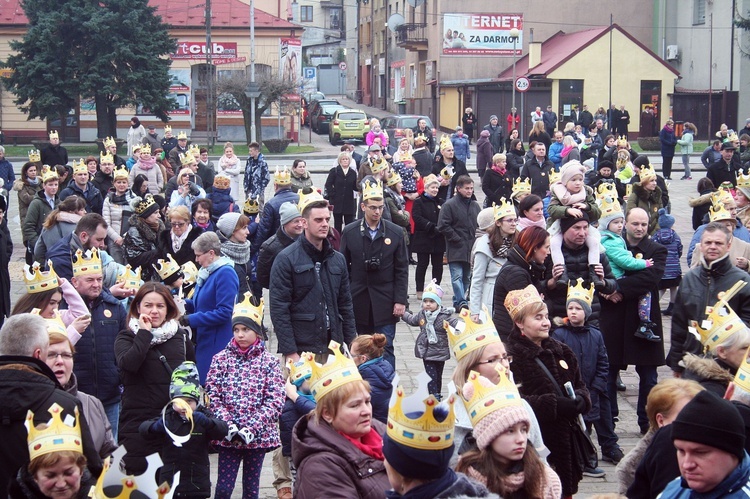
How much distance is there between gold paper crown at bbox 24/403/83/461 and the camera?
4.35 meters

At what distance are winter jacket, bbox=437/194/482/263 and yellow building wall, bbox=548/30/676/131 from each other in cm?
3337

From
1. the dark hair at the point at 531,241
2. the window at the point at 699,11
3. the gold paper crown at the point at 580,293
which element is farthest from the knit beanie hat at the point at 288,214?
the window at the point at 699,11

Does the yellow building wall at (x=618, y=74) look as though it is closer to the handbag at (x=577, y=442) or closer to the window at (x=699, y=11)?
Result: the window at (x=699, y=11)

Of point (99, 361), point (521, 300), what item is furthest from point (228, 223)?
point (521, 300)

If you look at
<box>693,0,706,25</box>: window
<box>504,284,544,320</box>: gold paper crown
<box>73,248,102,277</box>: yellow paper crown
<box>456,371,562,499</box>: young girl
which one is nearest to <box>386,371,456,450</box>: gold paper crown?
<box>456,371,562,499</box>: young girl

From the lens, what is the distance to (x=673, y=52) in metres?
49.5

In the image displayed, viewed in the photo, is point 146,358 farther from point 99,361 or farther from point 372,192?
point 372,192

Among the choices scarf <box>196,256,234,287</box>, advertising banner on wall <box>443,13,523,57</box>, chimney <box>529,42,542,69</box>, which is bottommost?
scarf <box>196,256,234,287</box>

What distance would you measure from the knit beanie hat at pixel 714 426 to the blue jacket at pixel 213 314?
4.69 m

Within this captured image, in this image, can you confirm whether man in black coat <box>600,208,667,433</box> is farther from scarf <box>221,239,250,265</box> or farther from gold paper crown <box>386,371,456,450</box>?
gold paper crown <box>386,371,456,450</box>

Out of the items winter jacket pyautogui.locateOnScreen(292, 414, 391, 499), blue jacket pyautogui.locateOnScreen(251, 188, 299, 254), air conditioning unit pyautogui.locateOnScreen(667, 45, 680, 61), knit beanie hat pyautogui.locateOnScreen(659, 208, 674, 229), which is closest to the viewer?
winter jacket pyautogui.locateOnScreen(292, 414, 391, 499)

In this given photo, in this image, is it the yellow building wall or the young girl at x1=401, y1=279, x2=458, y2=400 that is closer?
the young girl at x1=401, y1=279, x2=458, y2=400

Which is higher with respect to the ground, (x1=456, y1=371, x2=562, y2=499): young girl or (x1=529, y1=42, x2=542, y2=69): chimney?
(x1=529, y1=42, x2=542, y2=69): chimney

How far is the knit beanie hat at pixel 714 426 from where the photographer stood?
369 centimetres
